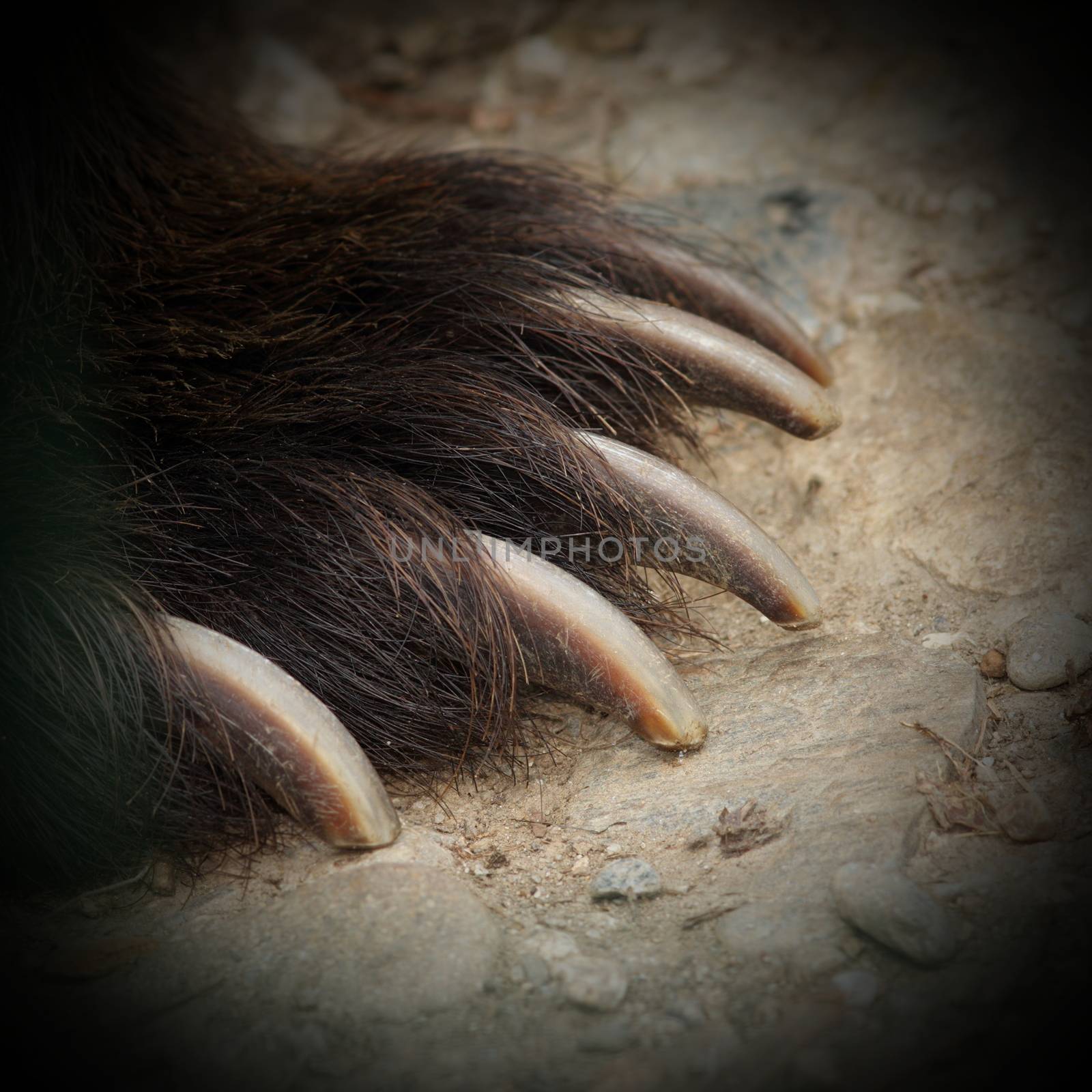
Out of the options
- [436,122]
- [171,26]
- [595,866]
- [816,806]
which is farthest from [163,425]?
[171,26]

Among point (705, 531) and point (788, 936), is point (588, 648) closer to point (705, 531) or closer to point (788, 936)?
point (705, 531)

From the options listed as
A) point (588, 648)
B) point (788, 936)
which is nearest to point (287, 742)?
point (588, 648)

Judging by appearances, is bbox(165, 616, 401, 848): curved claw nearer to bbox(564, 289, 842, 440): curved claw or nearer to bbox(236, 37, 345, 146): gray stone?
bbox(564, 289, 842, 440): curved claw

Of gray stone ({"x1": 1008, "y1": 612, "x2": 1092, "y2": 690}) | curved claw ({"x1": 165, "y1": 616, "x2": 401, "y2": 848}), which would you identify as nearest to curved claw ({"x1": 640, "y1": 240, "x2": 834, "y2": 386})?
gray stone ({"x1": 1008, "y1": 612, "x2": 1092, "y2": 690})

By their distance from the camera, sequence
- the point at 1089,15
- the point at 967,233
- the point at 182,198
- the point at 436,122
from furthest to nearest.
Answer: the point at 436,122
the point at 1089,15
the point at 967,233
the point at 182,198

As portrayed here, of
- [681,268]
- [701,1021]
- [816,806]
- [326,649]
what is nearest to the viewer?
[701,1021]

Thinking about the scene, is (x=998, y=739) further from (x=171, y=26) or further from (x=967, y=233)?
(x=171, y=26)
